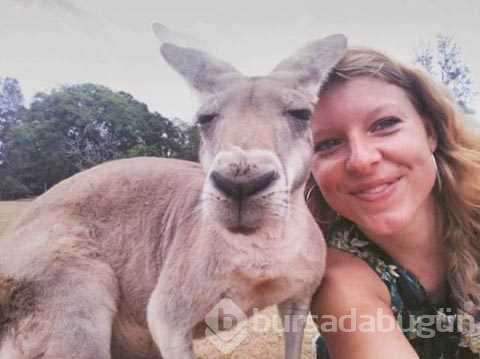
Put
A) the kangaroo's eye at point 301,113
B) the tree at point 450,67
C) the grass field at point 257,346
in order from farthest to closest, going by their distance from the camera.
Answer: the grass field at point 257,346 → the tree at point 450,67 → the kangaroo's eye at point 301,113

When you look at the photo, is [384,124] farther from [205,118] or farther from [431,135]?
[205,118]

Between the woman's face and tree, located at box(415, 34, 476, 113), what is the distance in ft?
0.93

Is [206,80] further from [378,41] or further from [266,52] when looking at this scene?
[378,41]

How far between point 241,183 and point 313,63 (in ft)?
1.63

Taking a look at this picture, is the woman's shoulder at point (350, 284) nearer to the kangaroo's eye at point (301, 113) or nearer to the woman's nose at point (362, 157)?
the woman's nose at point (362, 157)

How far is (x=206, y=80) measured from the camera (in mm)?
1491

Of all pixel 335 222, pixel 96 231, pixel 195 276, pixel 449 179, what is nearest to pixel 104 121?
pixel 96 231

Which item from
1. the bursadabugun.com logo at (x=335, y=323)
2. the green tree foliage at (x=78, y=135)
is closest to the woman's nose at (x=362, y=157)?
the bursadabugun.com logo at (x=335, y=323)

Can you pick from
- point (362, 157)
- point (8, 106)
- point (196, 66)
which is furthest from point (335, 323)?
point (8, 106)

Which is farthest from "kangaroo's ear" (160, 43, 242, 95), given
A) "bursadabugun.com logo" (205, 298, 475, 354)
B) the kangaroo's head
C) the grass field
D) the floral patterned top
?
the grass field

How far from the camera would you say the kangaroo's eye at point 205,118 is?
1422 millimetres

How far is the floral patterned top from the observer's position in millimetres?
1735

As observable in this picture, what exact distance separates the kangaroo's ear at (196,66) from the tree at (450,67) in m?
0.71

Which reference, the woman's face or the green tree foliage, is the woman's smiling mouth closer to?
the woman's face
